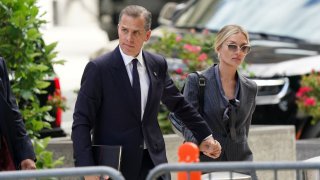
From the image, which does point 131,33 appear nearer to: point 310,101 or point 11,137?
point 11,137

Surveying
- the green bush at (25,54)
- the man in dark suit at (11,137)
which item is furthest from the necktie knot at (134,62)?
the green bush at (25,54)

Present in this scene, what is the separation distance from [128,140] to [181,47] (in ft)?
15.8

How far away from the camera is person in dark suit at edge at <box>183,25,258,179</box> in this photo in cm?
730

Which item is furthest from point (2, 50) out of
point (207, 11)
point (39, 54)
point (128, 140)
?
point (207, 11)

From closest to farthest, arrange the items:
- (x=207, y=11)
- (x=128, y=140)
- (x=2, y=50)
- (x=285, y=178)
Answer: (x=128, y=140)
(x=2, y=50)
(x=285, y=178)
(x=207, y=11)

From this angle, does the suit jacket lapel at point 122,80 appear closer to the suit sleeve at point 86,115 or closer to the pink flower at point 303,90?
the suit sleeve at point 86,115

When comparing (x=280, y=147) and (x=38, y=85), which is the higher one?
(x=38, y=85)

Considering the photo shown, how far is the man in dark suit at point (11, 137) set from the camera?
22.5 ft

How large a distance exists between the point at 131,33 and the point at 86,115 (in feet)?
1.84

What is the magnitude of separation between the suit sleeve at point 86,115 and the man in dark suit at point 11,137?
45cm

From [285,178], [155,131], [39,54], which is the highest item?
[39,54]

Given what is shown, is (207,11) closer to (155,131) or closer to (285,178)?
(285,178)

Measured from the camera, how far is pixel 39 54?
8898 millimetres

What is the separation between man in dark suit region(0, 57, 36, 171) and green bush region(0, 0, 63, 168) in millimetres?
1637
